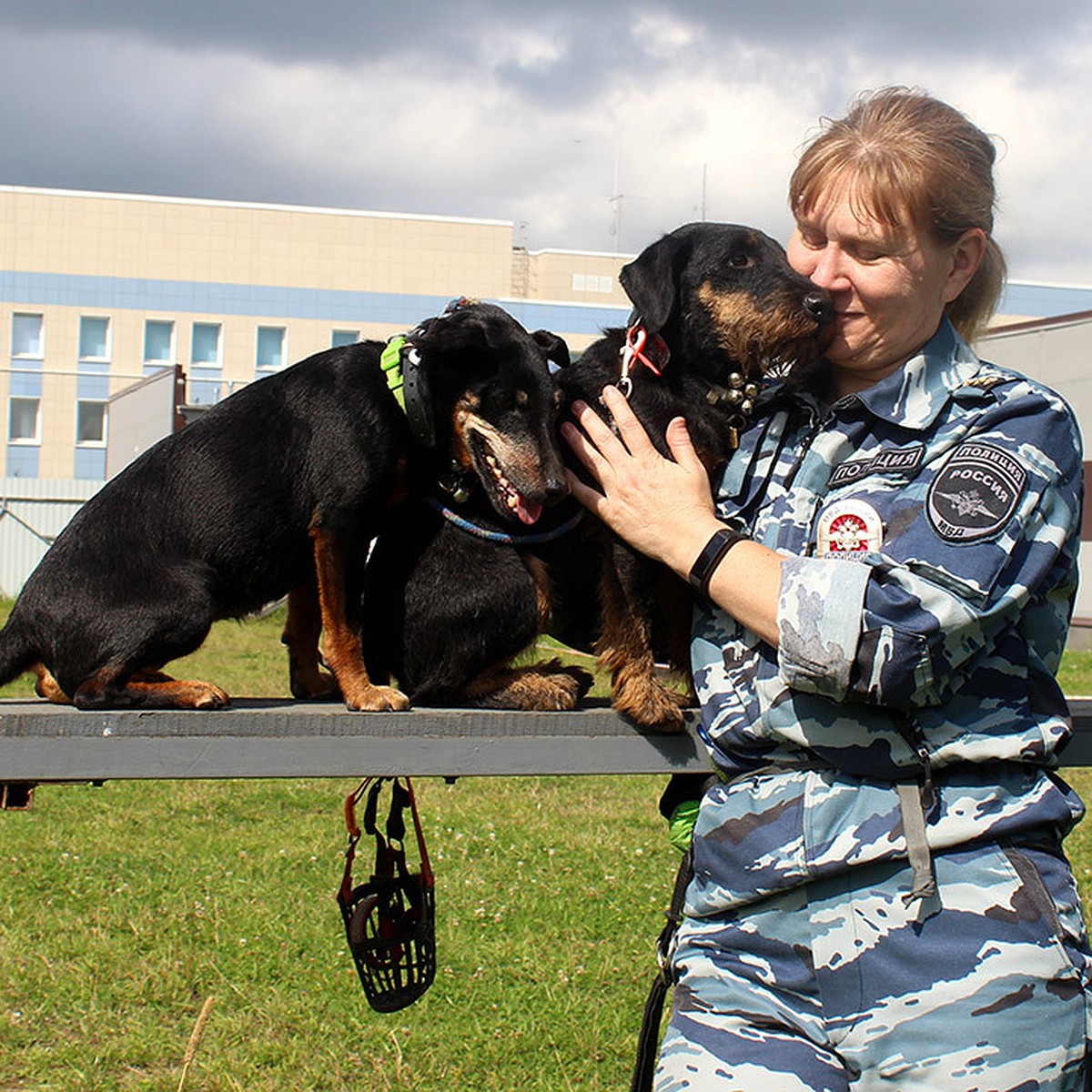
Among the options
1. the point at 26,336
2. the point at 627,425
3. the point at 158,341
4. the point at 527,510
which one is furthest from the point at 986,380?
the point at 26,336

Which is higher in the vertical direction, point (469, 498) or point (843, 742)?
point (469, 498)

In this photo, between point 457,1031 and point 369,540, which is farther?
point 457,1031

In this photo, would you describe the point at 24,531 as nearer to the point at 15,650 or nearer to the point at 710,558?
the point at 15,650

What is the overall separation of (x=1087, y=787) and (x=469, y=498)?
7.36 metres

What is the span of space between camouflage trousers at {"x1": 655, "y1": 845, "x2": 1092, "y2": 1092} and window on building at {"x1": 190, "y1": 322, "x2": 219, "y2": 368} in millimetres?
44226

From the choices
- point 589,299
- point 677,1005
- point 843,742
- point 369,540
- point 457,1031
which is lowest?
point 457,1031

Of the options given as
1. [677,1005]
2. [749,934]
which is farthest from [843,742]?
[677,1005]

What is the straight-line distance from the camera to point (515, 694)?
10.7 feet

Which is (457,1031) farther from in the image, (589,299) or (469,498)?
(589,299)

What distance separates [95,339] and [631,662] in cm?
4506

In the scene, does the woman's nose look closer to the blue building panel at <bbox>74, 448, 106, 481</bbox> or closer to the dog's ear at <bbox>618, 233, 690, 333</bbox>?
the dog's ear at <bbox>618, 233, 690, 333</bbox>

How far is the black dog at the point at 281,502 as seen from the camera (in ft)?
9.84

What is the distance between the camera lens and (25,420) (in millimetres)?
38031

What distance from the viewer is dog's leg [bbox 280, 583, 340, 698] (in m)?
3.48
